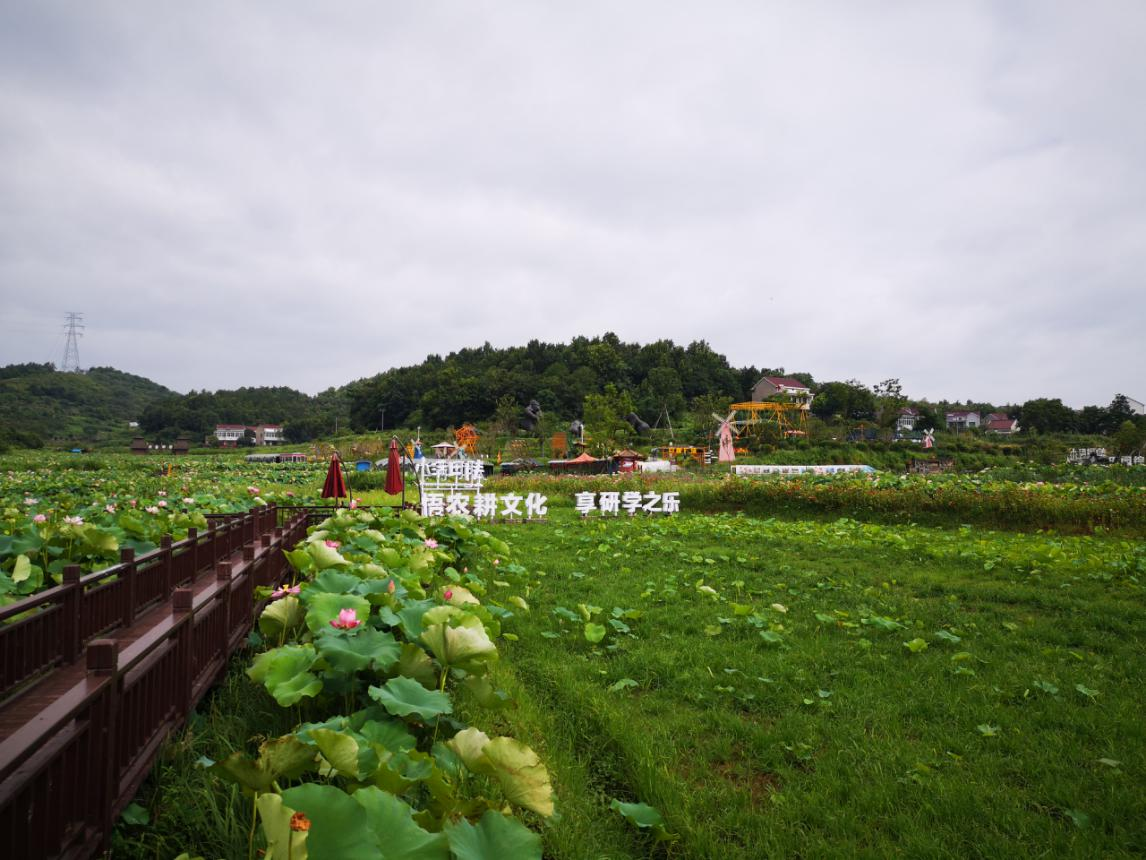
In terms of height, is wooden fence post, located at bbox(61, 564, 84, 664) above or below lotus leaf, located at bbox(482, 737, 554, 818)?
above

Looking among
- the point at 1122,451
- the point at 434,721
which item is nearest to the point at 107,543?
the point at 434,721

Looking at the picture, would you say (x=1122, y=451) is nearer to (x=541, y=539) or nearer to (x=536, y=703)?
(x=541, y=539)

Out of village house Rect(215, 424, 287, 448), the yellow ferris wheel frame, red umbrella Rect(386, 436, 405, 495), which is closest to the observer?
red umbrella Rect(386, 436, 405, 495)

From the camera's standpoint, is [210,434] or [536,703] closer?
[536,703]

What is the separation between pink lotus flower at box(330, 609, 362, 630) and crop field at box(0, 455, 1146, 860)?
0.6 inches

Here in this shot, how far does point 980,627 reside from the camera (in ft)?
15.7

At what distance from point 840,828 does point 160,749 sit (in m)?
2.61

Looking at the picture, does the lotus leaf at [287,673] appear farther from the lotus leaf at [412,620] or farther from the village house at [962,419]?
the village house at [962,419]

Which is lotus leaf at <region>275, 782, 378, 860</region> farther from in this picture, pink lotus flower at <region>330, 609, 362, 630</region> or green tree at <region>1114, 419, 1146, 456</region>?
green tree at <region>1114, 419, 1146, 456</region>

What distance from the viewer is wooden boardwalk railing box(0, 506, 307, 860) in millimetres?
1292

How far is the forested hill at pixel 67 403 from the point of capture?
59.2 m

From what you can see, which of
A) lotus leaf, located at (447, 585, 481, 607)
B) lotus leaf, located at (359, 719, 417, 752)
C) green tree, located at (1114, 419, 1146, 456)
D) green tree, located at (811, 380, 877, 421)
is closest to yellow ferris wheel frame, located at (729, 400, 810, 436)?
green tree, located at (811, 380, 877, 421)

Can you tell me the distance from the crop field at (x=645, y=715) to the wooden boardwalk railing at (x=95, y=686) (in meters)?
0.19

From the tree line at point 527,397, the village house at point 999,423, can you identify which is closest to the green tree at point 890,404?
the tree line at point 527,397
